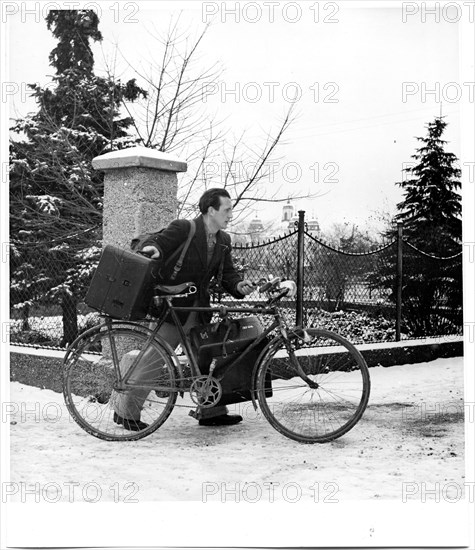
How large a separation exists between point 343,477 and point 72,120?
16.1ft

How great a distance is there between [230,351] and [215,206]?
944 millimetres

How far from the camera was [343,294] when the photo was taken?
8039 millimetres

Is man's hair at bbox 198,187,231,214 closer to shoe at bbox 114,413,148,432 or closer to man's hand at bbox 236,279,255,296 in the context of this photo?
man's hand at bbox 236,279,255,296

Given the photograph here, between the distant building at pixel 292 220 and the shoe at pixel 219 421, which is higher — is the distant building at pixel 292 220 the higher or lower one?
the higher one

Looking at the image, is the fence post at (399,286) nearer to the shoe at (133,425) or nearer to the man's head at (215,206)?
the man's head at (215,206)

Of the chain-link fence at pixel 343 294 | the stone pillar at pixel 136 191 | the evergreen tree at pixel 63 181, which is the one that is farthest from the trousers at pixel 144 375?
the evergreen tree at pixel 63 181

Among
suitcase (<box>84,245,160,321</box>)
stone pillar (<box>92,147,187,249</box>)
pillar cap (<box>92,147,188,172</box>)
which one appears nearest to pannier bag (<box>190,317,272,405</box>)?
suitcase (<box>84,245,160,321</box>)

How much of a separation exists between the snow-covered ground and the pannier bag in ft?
1.10

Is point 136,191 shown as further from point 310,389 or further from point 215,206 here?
point 310,389

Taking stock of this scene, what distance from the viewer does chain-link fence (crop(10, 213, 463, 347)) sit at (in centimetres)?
712

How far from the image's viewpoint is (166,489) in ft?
12.3

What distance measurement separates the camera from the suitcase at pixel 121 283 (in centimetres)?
425

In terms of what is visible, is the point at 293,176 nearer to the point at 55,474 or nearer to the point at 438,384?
the point at 438,384

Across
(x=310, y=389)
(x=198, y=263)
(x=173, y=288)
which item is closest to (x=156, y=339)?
(x=173, y=288)
